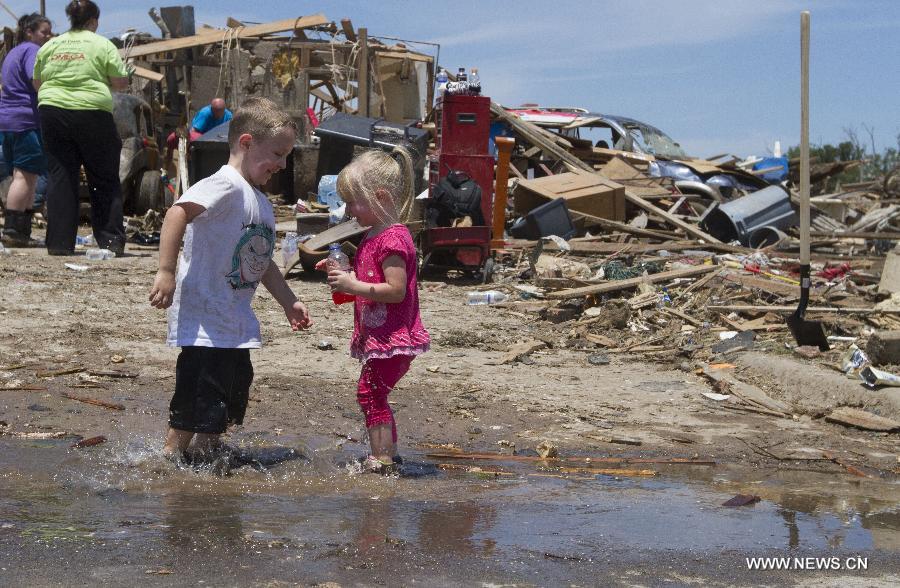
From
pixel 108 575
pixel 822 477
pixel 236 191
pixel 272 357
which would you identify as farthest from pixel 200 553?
pixel 272 357

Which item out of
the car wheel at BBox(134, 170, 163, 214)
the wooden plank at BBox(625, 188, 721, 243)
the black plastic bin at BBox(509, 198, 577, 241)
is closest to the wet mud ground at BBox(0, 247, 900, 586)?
the black plastic bin at BBox(509, 198, 577, 241)

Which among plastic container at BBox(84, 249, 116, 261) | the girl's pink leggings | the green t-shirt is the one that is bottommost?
the girl's pink leggings

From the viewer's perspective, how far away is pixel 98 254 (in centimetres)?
1023

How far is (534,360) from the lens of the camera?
743 cm

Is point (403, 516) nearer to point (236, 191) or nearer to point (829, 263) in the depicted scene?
point (236, 191)

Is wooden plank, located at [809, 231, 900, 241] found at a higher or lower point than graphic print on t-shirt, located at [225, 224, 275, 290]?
lower

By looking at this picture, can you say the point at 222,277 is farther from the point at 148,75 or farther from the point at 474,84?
the point at 148,75

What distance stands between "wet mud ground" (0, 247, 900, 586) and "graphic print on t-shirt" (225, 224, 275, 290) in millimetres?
808

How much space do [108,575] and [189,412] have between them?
1418 mm

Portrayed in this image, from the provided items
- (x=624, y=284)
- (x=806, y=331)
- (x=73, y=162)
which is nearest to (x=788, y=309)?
(x=806, y=331)

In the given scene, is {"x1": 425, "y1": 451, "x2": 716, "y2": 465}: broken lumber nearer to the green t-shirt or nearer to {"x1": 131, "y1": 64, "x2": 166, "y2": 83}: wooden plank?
the green t-shirt

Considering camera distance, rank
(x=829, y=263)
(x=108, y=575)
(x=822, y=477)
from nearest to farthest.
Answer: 1. (x=108, y=575)
2. (x=822, y=477)
3. (x=829, y=263)

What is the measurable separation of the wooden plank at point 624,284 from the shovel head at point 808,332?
2.02 m

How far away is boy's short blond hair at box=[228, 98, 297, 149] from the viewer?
4.35 m
